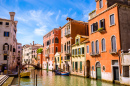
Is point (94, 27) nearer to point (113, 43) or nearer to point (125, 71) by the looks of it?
point (113, 43)

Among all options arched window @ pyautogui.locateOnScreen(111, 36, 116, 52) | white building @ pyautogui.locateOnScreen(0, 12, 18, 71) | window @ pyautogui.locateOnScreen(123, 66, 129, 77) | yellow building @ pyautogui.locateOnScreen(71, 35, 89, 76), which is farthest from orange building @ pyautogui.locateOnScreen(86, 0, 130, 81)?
white building @ pyautogui.locateOnScreen(0, 12, 18, 71)

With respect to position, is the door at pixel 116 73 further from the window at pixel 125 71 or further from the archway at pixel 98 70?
the archway at pixel 98 70

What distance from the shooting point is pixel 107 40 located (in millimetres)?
18875

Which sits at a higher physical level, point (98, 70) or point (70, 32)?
point (70, 32)

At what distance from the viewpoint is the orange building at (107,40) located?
17188mm

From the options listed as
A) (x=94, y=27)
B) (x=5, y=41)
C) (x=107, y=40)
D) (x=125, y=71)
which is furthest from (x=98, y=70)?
(x=5, y=41)

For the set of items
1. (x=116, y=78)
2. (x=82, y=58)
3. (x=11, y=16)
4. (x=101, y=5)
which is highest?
(x=11, y=16)

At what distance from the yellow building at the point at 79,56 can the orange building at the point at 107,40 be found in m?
1.41

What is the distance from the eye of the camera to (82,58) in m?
24.9

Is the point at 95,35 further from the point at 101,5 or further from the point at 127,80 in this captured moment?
the point at 127,80

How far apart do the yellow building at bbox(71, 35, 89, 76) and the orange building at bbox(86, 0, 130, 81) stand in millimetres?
1414

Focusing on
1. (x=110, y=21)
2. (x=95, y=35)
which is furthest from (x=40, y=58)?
(x=110, y=21)

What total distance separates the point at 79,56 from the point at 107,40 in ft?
26.9

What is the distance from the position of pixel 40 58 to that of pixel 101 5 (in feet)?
127
